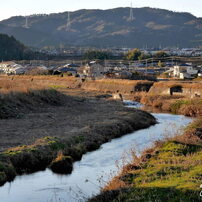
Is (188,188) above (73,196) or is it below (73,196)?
above

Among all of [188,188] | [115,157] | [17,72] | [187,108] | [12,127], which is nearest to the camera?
[188,188]

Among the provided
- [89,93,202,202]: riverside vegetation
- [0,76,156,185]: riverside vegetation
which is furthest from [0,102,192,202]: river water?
[89,93,202,202]: riverside vegetation

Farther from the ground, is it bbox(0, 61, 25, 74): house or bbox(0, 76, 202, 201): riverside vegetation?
bbox(0, 76, 202, 201): riverside vegetation

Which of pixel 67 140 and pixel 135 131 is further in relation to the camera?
pixel 135 131

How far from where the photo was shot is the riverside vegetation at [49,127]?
707 inches

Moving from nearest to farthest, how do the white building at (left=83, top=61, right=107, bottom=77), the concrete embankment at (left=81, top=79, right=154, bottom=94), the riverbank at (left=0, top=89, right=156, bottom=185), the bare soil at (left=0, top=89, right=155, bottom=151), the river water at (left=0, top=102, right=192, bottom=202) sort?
1. the river water at (left=0, top=102, right=192, bottom=202)
2. the riverbank at (left=0, top=89, right=156, bottom=185)
3. the bare soil at (left=0, top=89, right=155, bottom=151)
4. the concrete embankment at (left=81, top=79, right=154, bottom=94)
5. the white building at (left=83, top=61, right=107, bottom=77)

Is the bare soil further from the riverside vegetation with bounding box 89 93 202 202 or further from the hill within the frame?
the hill

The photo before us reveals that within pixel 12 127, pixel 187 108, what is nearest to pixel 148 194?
pixel 12 127

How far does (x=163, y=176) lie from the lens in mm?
13555

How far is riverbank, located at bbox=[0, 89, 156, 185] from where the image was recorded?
59.3 ft

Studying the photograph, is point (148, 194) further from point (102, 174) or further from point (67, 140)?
point (67, 140)

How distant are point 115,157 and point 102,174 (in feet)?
10.1

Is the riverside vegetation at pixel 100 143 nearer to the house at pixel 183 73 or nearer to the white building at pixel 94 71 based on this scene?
the house at pixel 183 73

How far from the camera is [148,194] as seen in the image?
465 inches
